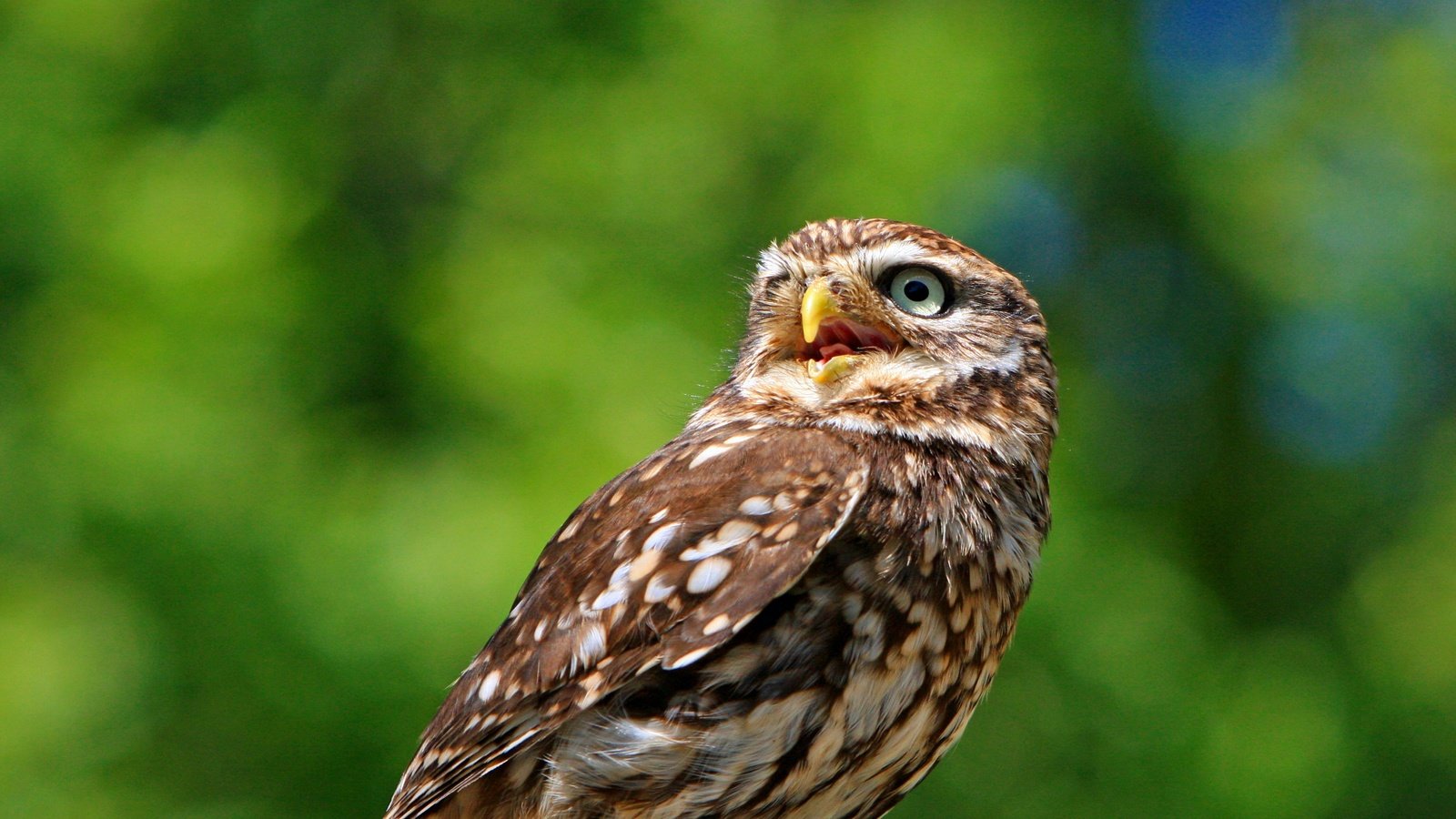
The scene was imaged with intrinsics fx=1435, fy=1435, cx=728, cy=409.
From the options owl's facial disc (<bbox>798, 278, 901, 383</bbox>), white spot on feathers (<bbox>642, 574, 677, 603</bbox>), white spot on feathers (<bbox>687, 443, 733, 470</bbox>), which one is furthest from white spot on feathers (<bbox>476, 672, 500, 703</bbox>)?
owl's facial disc (<bbox>798, 278, 901, 383</bbox>)

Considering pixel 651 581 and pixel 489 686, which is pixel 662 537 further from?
pixel 489 686

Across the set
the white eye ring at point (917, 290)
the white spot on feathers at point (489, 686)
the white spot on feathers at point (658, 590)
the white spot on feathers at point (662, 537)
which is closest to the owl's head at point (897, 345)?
the white eye ring at point (917, 290)

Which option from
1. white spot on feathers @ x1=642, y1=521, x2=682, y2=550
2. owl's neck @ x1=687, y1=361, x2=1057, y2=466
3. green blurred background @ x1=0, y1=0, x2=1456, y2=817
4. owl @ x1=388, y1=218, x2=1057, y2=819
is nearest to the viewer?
owl @ x1=388, y1=218, x2=1057, y2=819

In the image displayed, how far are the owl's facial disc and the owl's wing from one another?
0.21m

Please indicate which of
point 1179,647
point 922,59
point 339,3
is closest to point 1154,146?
point 922,59

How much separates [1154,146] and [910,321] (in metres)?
6.26

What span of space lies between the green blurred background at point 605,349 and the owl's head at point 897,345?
1.73 m

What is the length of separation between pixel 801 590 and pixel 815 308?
699mm

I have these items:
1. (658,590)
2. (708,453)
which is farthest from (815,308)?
(658,590)

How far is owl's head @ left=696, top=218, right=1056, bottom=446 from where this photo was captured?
2.75 meters

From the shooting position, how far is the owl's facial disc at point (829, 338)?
281cm

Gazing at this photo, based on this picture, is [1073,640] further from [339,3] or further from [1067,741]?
[339,3]

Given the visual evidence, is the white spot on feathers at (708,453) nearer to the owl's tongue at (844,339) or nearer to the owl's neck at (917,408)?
the owl's neck at (917,408)

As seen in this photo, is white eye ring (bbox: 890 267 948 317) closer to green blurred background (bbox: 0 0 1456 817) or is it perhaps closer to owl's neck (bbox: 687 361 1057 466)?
owl's neck (bbox: 687 361 1057 466)
